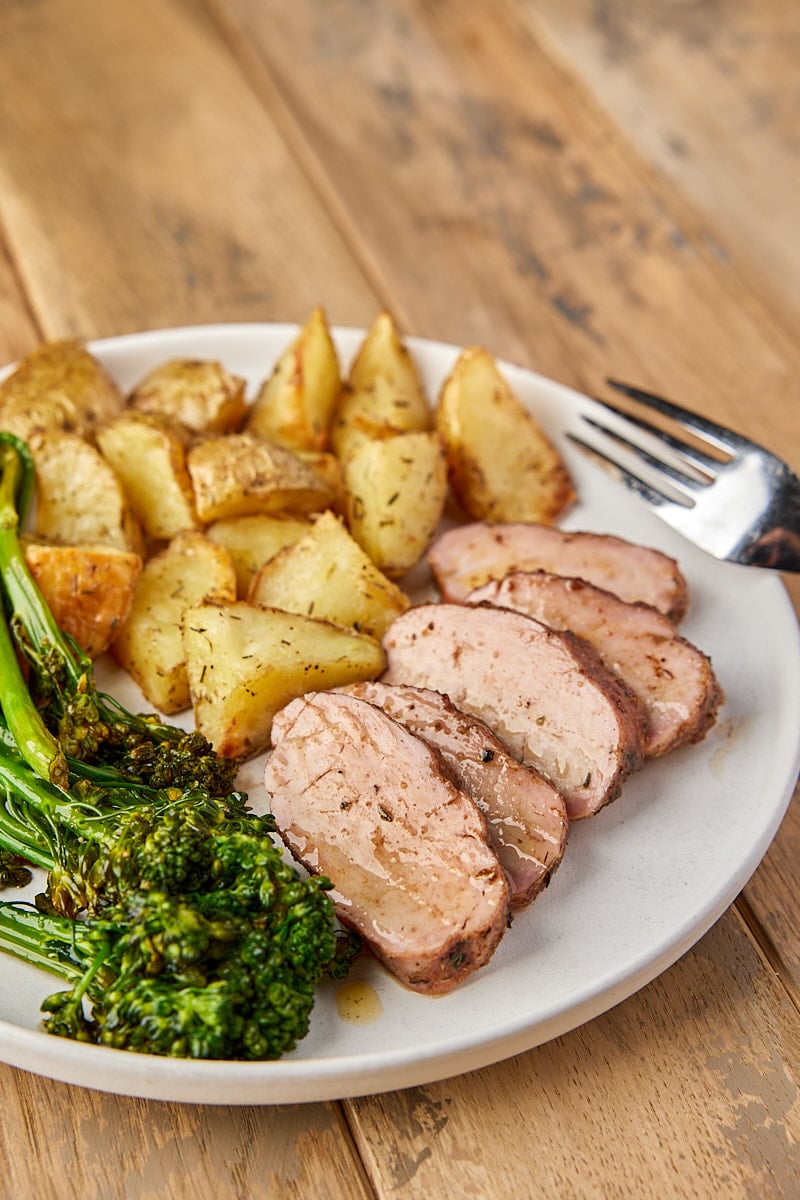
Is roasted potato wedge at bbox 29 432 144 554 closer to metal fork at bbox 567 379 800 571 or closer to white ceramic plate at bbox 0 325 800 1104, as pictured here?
white ceramic plate at bbox 0 325 800 1104

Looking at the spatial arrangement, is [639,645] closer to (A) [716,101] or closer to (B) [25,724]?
(B) [25,724]

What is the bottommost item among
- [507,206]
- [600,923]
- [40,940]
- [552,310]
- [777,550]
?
[600,923]

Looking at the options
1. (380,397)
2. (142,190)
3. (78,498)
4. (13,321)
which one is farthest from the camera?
(142,190)

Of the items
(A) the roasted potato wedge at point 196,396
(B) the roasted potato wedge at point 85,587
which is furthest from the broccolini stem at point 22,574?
(A) the roasted potato wedge at point 196,396

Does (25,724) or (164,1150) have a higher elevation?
(25,724)

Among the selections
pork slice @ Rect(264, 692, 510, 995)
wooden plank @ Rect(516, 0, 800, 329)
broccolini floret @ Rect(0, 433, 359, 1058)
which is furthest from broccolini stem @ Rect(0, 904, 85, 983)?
wooden plank @ Rect(516, 0, 800, 329)

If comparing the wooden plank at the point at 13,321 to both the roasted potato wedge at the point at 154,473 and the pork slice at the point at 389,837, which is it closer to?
the roasted potato wedge at the point at 154,473

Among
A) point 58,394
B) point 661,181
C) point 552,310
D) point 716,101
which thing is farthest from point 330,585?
point 716,101
